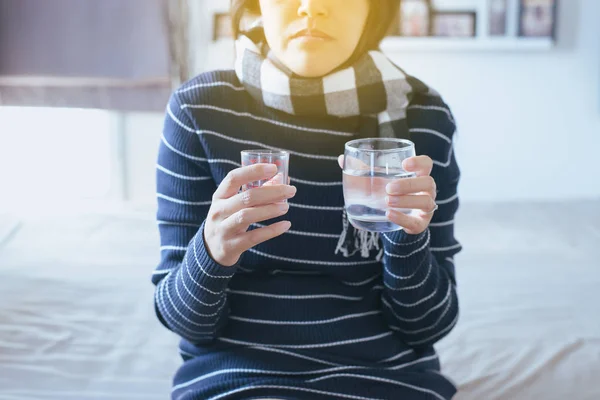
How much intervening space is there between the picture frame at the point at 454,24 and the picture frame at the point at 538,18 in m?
0.20

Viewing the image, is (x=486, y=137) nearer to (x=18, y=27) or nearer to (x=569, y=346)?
(x=569, y=346)

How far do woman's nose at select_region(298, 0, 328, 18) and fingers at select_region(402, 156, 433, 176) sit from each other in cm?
27

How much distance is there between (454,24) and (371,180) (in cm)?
224

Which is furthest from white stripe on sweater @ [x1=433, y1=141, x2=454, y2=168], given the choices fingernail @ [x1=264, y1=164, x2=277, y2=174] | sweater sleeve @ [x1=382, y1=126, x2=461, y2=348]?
fingernail @ [x1=264, y1=164, x2=277, y2=174]

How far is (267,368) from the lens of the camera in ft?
2.76

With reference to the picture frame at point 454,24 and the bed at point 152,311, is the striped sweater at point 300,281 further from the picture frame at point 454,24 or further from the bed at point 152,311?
the picture frame at point 454,24

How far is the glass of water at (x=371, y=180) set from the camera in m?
0.69

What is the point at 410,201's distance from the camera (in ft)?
2.26

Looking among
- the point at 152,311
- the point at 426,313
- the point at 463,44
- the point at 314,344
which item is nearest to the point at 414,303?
the point at 426,313

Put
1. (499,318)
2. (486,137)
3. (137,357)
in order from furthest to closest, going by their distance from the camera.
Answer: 1. (486,137)
2. (499,318)
3. (137,357)

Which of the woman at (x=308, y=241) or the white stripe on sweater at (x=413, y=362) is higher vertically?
the woman at (x=308, y=241)

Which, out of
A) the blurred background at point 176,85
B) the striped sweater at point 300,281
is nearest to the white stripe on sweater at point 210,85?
the striped sweater at point 300,281

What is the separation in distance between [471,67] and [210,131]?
2121mm

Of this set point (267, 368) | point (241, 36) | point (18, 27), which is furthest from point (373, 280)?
point (18, 27)
